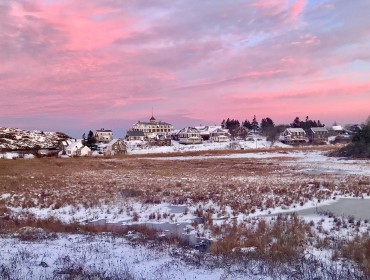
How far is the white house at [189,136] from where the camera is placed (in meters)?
159

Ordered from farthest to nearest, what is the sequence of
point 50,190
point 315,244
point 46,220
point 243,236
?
point 50,190
point 46,220
point 243,236
point 315,244

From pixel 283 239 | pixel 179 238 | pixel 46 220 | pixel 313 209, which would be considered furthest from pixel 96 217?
pixel 313 209

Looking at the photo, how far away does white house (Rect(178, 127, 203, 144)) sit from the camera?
159m

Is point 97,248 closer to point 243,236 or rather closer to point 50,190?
point 243,236

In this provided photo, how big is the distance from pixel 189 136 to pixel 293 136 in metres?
43.4

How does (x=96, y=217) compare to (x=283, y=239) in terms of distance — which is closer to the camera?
(x=283, y=239)

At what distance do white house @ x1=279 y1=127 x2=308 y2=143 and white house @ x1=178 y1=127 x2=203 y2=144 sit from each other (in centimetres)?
3502

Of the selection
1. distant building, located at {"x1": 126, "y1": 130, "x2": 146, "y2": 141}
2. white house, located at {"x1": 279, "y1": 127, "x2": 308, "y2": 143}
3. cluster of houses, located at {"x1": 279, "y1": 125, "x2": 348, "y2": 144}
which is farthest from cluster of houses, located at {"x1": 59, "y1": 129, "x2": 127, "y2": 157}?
white house, located at {"x1": 279, "y1": 127, "x2": 308, "y2": 143}

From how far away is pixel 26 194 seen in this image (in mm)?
25203

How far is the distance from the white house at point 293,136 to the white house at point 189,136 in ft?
115

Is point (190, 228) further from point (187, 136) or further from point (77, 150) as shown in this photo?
point (187, 136)

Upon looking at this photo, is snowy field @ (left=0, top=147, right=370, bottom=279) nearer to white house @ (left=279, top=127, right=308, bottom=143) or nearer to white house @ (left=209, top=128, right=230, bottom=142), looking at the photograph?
white house @ (left=279, top=127, right=308, bottom=143)

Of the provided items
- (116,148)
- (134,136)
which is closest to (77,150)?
(116,148)

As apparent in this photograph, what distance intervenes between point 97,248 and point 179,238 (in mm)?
3286
